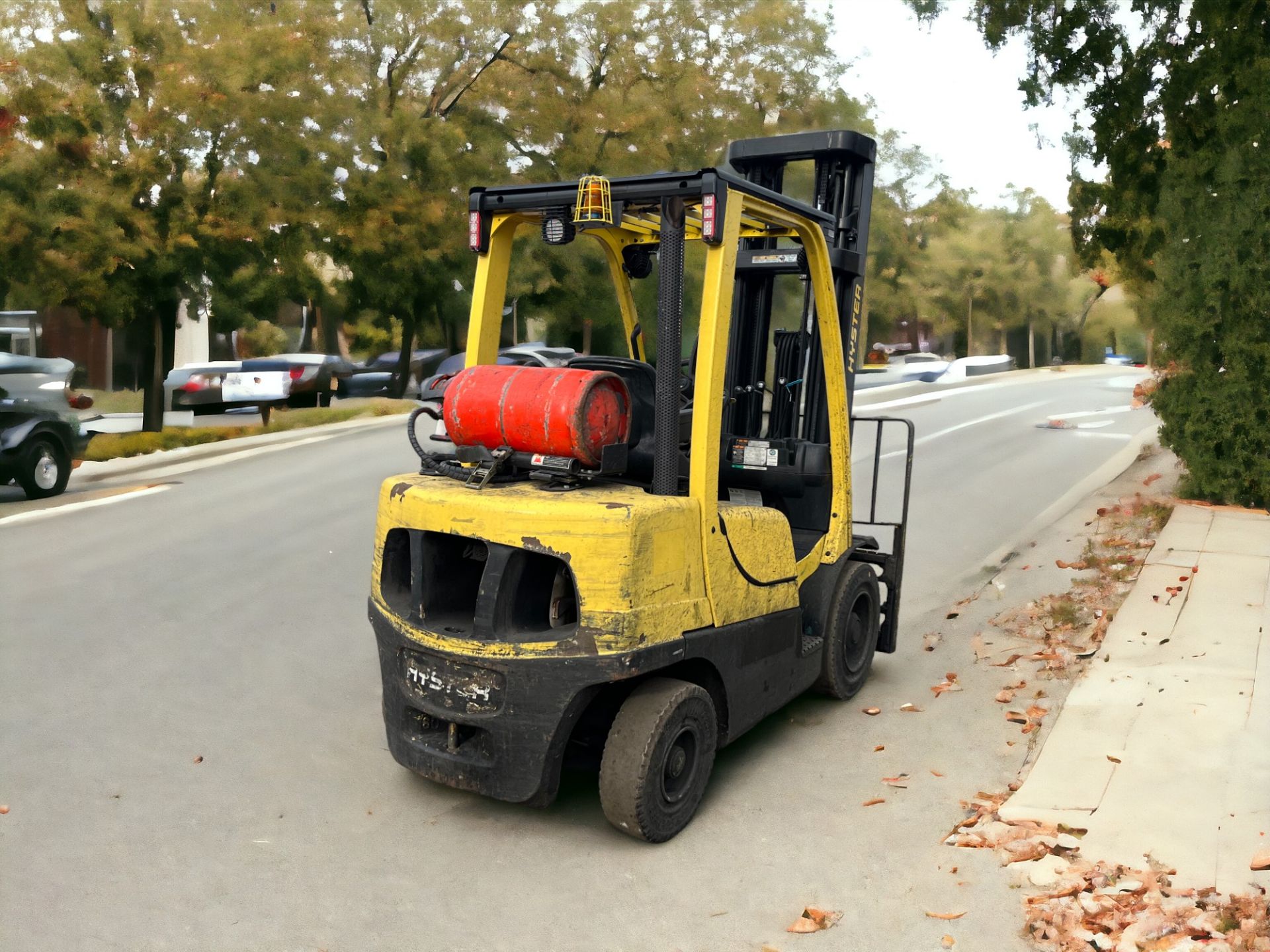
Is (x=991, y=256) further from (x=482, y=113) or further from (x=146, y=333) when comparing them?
(x=146, y=333)

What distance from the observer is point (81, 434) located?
50.5 ft

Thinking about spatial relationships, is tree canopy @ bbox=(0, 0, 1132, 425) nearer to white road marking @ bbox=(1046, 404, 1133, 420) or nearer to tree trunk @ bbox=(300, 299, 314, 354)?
tree trunk @ bbox=(300, 299, 314, 354)

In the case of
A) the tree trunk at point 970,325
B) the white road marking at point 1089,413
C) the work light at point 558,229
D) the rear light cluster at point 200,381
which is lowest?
the rear light cluster at point 200,381

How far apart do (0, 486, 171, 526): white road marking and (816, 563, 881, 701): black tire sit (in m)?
9.93

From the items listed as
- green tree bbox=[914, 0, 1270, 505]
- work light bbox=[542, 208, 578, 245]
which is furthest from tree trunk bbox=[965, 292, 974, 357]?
work light bbox=[542, 208, 578, 245]

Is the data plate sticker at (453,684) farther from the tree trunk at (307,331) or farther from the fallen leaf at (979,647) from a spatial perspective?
the tree trunk at (307,331)

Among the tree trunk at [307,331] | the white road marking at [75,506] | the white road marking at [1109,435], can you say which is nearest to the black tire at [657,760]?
the white road marking at [75,506]

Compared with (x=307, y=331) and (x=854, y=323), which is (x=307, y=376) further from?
(x=854, y=323)

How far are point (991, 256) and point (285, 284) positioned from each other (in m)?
45.7

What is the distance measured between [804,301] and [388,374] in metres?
27.4

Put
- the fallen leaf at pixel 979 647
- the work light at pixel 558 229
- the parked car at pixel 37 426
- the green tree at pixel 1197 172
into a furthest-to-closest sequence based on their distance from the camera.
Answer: the parked car at pixel 37 426, the green tree at pixel 1197 172, the fallen leaf at pixel 979 647, the work light at pixel 558 229

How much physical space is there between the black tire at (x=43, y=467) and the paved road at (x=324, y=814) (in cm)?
453

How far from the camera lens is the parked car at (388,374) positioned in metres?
32.8

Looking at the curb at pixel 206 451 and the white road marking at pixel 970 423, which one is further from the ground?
the white road marking at pixel 970 423
